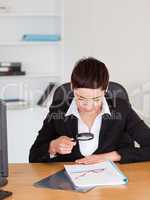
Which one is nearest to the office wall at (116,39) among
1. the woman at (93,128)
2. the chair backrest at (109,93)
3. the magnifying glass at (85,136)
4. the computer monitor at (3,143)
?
the chair backrest at (109,93)

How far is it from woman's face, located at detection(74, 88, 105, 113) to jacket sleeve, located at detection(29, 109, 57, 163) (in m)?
0.25

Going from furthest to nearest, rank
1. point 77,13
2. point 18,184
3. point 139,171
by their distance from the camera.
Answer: point 77,13, point 139,171, point 18,184

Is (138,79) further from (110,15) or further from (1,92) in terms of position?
(1,92)

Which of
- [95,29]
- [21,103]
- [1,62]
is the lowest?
[21,103]

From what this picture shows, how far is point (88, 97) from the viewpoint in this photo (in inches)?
84.0

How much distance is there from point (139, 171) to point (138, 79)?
218cm

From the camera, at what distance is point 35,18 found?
13.4ft

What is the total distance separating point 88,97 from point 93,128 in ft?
0.81

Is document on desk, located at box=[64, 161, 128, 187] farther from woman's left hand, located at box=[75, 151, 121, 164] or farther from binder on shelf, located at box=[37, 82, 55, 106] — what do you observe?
binder on shelf, located at box=[37, 82, 55, 106]

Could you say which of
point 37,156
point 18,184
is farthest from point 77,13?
point 18,184

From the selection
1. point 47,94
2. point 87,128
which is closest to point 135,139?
point 87,128

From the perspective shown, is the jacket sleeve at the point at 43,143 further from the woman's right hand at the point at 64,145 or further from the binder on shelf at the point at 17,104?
the binder on shelf at the point at 17,104

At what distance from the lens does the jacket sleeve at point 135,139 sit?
2.19 m

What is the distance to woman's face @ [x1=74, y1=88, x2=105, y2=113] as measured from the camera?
2.13 meters
